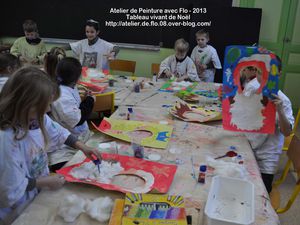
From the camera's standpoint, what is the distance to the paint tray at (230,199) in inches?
45.6

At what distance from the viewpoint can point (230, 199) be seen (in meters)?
1.26

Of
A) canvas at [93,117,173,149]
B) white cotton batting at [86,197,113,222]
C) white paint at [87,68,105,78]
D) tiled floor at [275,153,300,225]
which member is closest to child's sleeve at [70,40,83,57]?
white paint at [87,68,105,78]

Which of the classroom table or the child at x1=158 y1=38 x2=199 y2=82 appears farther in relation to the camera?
the child at x1=158 y1=38 x2=199 y2=82

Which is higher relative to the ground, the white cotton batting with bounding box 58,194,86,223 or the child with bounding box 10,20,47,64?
the child with bounding box 10,20,47,64

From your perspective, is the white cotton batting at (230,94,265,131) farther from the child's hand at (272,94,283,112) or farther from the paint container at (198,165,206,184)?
the paint container at (198,165,206,184)

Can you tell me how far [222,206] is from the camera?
1.22 m

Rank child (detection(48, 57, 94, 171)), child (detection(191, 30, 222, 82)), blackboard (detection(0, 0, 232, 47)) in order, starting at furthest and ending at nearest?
blackboard (detection(0, 0, 232, 47))
child (detection(191, 30, 222, 82))
child (detection(48, 57, 94, 171))

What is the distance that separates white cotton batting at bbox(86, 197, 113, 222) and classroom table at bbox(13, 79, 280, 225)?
0.02 meters

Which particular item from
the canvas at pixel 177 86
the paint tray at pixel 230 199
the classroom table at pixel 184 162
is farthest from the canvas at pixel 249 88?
the canvas at pixel 177 86

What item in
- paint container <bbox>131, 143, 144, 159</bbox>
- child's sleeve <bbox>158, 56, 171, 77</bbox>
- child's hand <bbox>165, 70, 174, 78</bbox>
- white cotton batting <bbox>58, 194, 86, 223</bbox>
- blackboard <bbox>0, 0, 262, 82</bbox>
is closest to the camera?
white cotton batting <bbox>58, 194, 86, 223</bbox>

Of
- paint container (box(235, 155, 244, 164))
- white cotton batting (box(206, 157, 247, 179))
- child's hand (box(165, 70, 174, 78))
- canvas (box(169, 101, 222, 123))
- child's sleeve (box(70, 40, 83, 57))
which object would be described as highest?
child's sleeve (box(70, 40, 83, 57))

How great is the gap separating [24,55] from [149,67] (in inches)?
73.6

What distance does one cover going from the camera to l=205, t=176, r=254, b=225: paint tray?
3.80ft

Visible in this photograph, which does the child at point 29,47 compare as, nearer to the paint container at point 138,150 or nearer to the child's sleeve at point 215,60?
the child's sleeve at point 215,60
